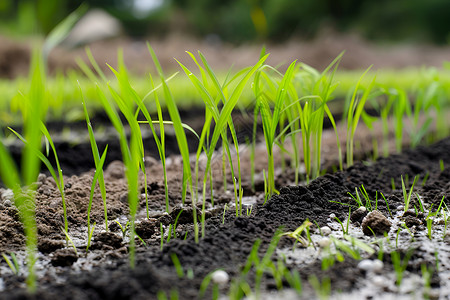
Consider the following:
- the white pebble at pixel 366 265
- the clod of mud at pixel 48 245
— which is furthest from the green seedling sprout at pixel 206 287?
the clod of mud at pixel 48 245

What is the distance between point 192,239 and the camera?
1.13 metres

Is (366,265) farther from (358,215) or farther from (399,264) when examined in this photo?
(358,215)

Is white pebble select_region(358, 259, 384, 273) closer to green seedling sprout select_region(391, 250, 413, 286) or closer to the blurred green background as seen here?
green seedling sprout select_region(391, 250, 413, 286)

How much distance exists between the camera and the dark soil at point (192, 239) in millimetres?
886

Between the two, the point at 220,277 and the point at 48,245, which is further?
the point at 48,245

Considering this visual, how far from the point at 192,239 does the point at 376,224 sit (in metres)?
0.50

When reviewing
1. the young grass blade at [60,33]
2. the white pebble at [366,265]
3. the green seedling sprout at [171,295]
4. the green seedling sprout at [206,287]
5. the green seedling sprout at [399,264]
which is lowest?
the green seedling sprout at [399,264]

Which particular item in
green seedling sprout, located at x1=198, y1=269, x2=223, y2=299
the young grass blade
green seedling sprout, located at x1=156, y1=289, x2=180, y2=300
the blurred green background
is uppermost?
the blurred green background

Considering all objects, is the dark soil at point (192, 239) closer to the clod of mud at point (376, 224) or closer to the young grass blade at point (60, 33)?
the clod of mud at point (376, 224)

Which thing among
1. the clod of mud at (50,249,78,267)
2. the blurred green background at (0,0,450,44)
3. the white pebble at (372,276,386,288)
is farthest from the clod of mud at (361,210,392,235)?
the blurred green background at (0,0,450,44)

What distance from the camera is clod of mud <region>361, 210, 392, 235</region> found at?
3.86ft

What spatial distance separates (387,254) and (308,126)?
58 centimetres

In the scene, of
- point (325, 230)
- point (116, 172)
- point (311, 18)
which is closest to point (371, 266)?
point (325, 230)

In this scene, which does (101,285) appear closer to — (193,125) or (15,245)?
(15,245)
